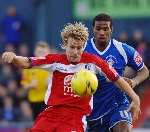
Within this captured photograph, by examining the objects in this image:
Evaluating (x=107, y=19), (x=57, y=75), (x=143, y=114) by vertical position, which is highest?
(x=107, y=19)

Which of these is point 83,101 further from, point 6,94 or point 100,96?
point 6,94

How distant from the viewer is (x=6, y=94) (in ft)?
56.9

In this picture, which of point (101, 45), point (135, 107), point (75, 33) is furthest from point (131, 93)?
point (101, 45)

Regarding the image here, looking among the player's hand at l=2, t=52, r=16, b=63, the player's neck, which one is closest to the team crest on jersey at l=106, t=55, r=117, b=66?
the player's neck

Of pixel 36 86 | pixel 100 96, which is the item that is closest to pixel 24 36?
pixel 36 86

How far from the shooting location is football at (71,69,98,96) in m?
8.10

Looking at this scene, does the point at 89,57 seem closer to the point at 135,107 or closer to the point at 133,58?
the point at 135,107

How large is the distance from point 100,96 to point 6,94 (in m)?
8.01

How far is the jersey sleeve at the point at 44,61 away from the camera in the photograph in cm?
849

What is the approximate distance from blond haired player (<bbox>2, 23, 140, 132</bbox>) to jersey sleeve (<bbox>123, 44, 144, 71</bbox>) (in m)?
0.98

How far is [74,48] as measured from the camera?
8320mm

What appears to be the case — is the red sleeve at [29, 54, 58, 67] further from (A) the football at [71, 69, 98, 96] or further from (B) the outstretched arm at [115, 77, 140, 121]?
(B) the outstretched arm at [115, 77, 140, 121]

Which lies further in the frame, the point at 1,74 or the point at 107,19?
the point at 1,74

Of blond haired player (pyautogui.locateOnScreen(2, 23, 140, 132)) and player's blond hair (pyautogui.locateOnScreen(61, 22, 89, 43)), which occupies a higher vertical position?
player's blond hair (pyautogui.locateOnScreen(61, 22, 89, 43))
